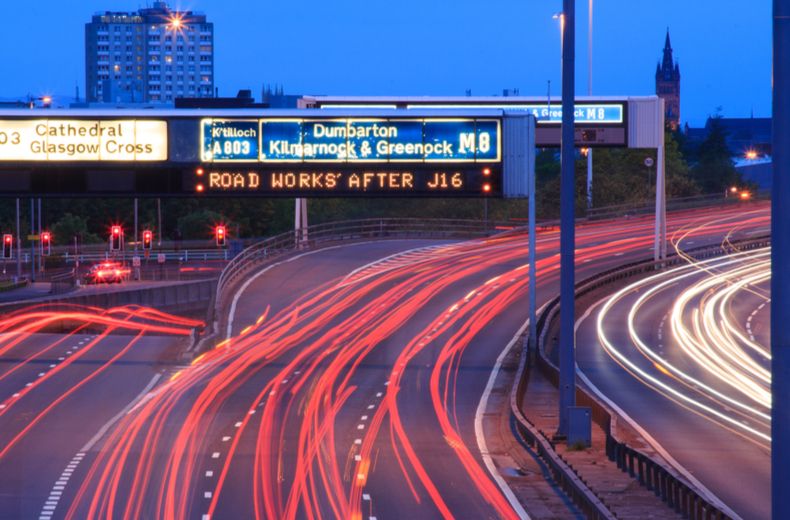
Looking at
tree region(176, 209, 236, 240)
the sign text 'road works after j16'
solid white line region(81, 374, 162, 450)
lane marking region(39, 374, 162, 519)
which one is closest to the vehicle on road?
tree region(176, 209, 236, 240)

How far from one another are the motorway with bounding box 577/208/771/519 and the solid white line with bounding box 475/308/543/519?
8.16 feet

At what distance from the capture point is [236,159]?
29.8 metres

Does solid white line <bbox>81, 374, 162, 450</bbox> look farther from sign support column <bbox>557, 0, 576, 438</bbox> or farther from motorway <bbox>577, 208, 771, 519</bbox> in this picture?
motorway <bbox>577, 208, 771, 519</bbox>

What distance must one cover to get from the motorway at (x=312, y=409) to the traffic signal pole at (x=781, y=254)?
910 centimetres

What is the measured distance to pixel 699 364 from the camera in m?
38.8

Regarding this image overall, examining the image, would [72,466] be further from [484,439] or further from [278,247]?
[278,247]

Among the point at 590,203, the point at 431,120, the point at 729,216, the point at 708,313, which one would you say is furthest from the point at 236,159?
the point at 590,203

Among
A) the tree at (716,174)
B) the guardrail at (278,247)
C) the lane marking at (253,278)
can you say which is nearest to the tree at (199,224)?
the guardrail at (278,247)

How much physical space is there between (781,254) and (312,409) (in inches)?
820

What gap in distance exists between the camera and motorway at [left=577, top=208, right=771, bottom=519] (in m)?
22.2

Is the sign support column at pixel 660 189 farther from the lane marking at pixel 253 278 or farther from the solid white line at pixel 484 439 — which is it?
the lane marking at pixel 253 278

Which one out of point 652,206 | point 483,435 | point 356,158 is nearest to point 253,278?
point 356,158

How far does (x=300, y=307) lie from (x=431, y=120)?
19.0 metres

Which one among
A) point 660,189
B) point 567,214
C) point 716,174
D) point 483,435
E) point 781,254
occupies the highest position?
point 716,174
